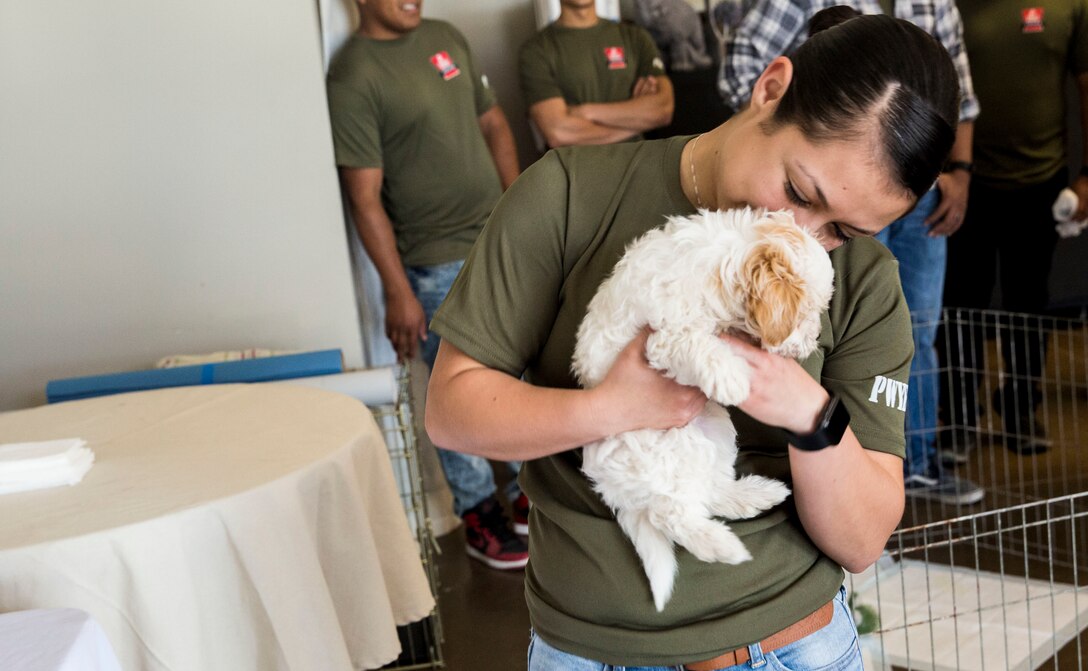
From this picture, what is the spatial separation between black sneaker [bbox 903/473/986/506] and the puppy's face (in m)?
2.64

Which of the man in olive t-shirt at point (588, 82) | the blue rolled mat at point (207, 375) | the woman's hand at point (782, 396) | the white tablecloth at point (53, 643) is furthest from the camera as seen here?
the man in olive t-shirt at point (588, 82)

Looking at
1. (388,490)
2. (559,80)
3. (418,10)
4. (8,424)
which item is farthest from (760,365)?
(559,80)

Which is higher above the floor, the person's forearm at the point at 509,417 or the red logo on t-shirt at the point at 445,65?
the red logo on t-shirt at the point at 445,65

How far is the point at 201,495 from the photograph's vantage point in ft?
5.42

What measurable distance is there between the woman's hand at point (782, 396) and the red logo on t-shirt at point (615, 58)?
127 inches

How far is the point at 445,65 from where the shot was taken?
356cm

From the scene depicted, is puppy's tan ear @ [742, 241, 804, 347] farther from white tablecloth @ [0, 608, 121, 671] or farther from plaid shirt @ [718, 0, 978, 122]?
plaid shirt @ [718, 0, 978, 122]

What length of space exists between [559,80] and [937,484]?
208cm

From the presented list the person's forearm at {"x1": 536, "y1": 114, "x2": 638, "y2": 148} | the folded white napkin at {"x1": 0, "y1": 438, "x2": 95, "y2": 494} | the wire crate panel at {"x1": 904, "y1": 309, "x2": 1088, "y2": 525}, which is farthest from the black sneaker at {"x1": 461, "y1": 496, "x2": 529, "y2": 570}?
the folded white napkin at {"x1": 0, "y1": 438, "x2": 95, "y2": 494}

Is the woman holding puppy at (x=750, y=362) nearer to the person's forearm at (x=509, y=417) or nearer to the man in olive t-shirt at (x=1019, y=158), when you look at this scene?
the person's forearm at (x=509, y=417)

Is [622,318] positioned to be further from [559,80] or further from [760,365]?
[559,80]

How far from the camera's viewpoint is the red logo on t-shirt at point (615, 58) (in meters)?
4.07

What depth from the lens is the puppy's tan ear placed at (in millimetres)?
1027

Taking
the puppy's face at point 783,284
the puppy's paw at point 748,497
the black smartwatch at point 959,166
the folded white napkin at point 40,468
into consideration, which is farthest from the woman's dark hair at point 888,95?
the black smartwatch at point 959,166
